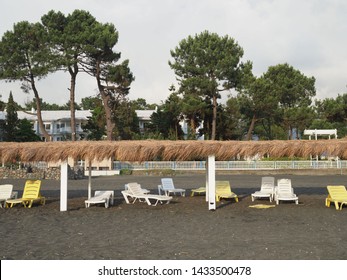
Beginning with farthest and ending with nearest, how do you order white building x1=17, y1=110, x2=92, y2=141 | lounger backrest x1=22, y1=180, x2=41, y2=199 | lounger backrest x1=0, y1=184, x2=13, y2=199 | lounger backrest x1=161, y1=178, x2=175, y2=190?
1. white building x1=17, y1=110, x2=92, y2=141
2. lounger backrest x1=161, y1=178, x2=175, y2=190
3. lounger backrest x1=0, y1=184, x2=13, y2=199
4. lounger backrest x1=22, y1=180, x2=41, y2=199

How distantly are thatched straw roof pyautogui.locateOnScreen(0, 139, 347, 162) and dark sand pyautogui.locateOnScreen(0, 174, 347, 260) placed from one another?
1789 mm

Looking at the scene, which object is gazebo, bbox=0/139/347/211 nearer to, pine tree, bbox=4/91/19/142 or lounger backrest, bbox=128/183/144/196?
lounger backrest, bbox=128/183/144/196

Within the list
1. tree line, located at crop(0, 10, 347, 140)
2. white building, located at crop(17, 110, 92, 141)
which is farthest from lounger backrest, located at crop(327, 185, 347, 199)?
white building, located at crop(17, 110, 92, 141)

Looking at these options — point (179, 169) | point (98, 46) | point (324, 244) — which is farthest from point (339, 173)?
point (324, 244)

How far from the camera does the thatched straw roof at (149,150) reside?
13.8 metres

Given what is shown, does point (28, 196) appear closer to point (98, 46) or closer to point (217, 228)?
point (217, 228)

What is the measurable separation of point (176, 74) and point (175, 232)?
37.7m

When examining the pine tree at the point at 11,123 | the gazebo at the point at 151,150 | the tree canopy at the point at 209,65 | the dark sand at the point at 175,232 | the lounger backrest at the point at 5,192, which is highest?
the tree canopy at the point at 209,65

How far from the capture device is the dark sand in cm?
740

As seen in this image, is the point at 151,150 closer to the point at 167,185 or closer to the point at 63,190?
the point at 63,190

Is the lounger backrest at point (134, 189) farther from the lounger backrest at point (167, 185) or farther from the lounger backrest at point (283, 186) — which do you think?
the lounger backrest at point (283, 186)

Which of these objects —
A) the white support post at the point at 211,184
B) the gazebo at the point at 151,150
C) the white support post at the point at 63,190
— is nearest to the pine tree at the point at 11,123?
the gazebo at the point at 151,150

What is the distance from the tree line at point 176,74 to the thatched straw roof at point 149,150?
22.1 m

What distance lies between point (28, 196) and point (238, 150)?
7.63 metres
